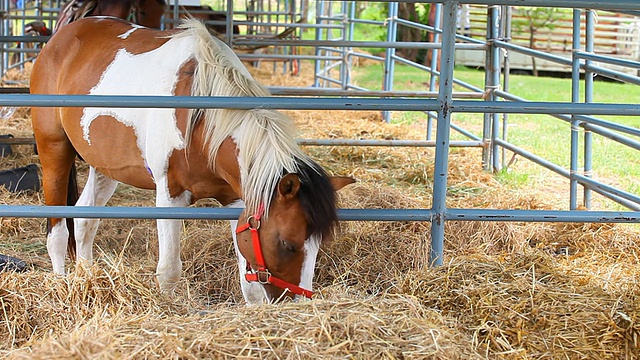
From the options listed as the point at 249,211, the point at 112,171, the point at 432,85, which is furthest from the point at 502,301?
the point at 432,85

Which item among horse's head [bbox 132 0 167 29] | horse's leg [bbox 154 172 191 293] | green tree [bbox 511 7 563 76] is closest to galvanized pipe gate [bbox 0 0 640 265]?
horse's leg [bbox 154 172 191 293]

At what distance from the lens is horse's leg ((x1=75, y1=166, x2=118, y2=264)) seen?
3668 mm

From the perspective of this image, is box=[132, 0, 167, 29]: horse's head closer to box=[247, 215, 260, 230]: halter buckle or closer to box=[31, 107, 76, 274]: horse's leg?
box=[31, 107, 76, 274]: horse's leg

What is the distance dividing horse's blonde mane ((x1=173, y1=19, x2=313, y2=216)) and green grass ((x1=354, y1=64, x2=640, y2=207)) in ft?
11.3

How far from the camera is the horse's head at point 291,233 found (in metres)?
2.51

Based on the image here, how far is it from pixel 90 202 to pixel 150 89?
98cm

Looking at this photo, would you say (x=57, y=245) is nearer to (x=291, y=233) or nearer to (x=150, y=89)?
(x=150, y=89)

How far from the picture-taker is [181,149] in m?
2.95

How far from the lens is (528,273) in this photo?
2.50 metres

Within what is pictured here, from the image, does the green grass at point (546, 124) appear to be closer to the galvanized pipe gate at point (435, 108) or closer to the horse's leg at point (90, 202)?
the galvanized pipe gate at point (435, 108)

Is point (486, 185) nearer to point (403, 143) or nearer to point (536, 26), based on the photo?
point (403, 143)

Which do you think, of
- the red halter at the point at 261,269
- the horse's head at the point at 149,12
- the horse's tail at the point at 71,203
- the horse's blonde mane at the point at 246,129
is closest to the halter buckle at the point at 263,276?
the red halter at the point at 261,269

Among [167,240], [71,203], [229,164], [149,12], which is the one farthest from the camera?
[149,12]

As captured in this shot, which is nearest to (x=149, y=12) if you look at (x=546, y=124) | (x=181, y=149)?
(x=181, y=149)
